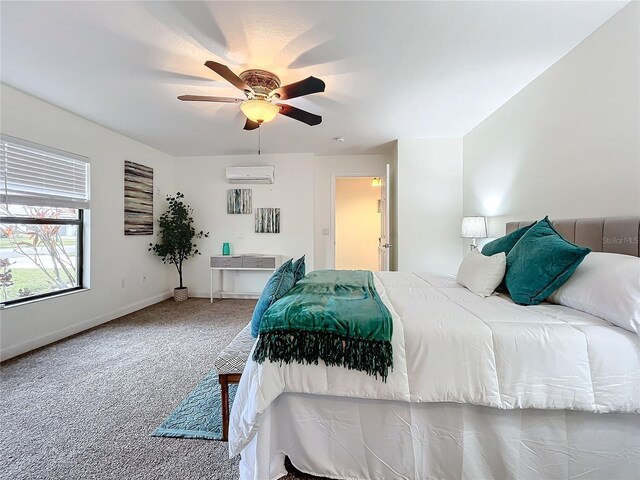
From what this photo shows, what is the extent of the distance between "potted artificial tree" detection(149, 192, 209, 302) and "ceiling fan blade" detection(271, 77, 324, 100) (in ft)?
10.3

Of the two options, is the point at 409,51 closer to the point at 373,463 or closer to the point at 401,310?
the point at 401,310

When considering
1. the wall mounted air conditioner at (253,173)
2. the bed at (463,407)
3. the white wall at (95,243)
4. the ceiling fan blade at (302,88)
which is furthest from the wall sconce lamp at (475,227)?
the white wall at (95,243)

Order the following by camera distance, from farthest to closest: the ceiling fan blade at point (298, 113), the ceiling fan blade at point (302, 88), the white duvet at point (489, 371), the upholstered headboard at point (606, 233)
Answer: the ceiling fan blade at point (298, 113), the ceiling fan blade at point (302, 88), the upholstered headboard at point (606, 233), the white duvet at point (489, 371)

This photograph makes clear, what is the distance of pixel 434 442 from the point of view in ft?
4.00

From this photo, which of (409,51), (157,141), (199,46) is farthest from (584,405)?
(157,141)

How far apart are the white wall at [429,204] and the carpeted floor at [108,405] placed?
8.95 ft

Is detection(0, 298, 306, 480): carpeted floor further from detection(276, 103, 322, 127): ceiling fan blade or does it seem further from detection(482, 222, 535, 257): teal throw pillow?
detection(276, 103, 322, 127): ceiling fan blade

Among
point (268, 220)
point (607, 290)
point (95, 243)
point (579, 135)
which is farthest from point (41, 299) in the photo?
point (579, 135)

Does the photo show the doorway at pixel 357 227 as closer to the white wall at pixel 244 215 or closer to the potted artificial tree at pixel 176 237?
the white wall at pixel 244 215

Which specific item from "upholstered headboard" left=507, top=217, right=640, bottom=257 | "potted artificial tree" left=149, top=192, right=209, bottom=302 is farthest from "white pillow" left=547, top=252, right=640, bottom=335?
"potted artificial tree" left=149, top=192, right=209, bottom=302

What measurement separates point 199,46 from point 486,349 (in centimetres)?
254

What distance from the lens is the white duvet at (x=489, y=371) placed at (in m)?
1.11

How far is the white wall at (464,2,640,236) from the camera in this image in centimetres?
157

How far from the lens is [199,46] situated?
1.91 meters
